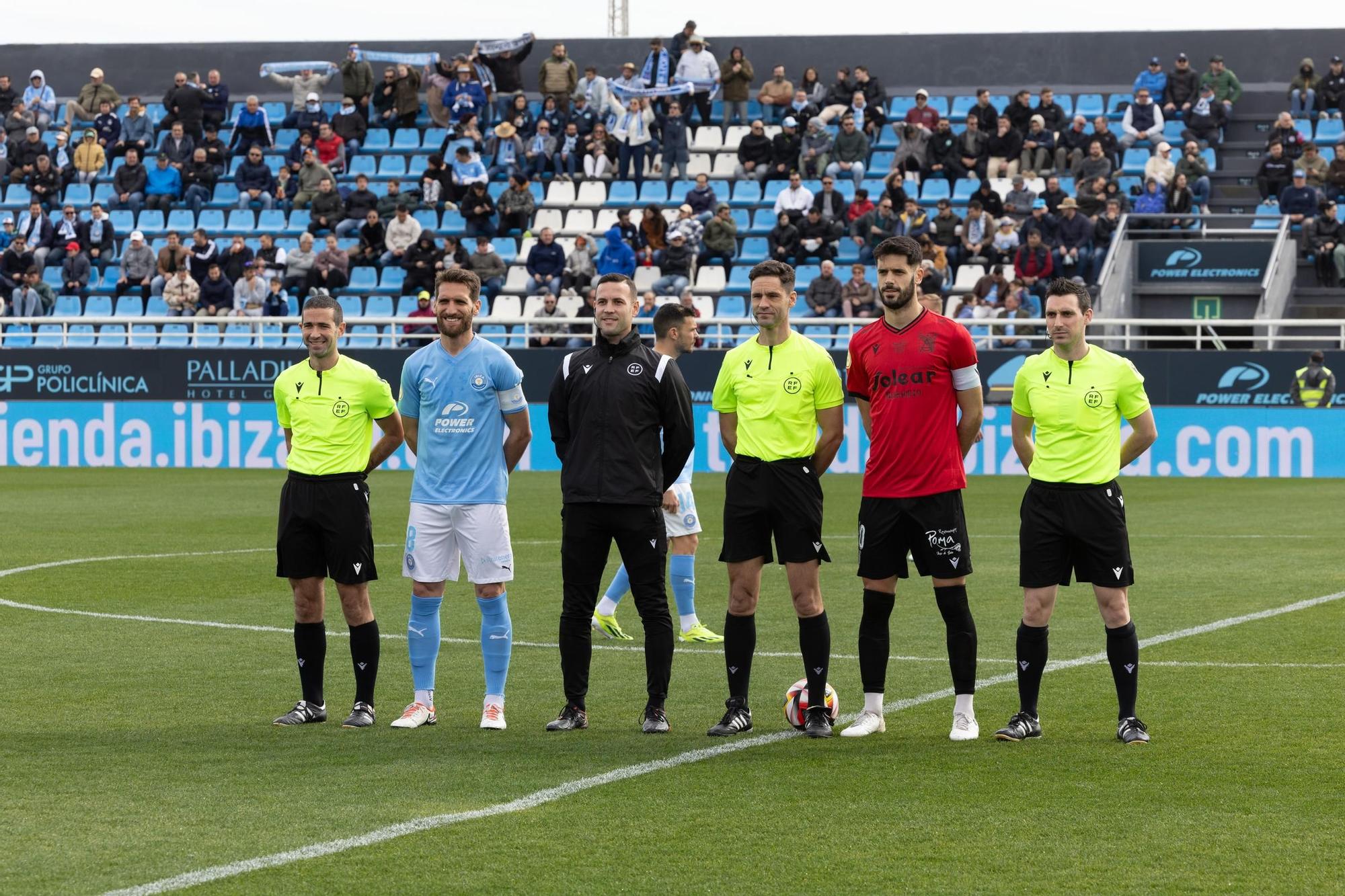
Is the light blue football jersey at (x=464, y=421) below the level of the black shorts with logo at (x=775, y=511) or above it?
above

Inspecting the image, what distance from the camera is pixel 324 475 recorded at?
818 centimetres

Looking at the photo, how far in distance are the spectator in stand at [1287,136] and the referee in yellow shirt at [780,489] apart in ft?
79.5

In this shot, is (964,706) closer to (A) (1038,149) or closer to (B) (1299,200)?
(A) (1038,149)

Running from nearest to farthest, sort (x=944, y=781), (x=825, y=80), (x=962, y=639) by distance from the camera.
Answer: (x=944, y=781)
(x=962, y=639)
(x=825, y=80)

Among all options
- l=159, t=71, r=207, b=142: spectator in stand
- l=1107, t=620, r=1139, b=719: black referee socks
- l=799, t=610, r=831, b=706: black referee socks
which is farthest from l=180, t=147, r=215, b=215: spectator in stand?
l=1107, t=620, r=1139, b=719: black referee socks

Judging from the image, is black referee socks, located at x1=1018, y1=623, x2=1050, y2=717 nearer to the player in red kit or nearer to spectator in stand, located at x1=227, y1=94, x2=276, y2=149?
the player in red kit

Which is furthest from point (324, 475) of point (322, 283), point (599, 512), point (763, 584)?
point (322, 283)

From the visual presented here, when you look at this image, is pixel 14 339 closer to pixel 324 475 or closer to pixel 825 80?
pixel 825 80

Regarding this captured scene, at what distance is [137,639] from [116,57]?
106 feet

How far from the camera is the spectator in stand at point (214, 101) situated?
35125mm

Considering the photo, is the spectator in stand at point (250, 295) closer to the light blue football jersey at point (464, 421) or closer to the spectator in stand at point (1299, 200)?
the spectator in stand at point (1299, 200)

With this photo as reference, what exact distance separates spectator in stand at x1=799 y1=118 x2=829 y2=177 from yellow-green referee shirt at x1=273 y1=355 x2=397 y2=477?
2429cm

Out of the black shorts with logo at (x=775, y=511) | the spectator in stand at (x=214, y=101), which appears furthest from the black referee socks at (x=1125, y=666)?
the spectator in stand at (x=214, y=101)

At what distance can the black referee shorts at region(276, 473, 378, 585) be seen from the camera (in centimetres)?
809
